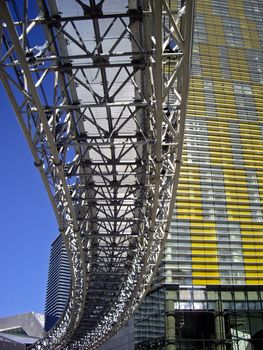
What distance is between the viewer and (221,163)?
48.0 m

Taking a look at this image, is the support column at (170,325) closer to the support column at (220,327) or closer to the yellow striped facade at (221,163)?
the yellow striped facade at (221,163)


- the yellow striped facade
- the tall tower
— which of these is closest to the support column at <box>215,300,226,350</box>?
the tall tower

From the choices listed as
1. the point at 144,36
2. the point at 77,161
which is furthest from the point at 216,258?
the point at 144,36

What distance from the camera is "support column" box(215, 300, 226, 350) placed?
37713 millimetres

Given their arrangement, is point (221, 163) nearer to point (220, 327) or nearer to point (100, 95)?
point (220, 327)

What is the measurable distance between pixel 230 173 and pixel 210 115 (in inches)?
274

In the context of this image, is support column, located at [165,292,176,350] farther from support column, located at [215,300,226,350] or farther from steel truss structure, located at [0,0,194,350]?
steel truss structure, located at [0,0,194,350]

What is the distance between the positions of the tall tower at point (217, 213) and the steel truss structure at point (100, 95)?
14354 millimetres

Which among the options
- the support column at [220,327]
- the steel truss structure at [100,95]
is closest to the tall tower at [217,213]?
the support column at [220,327]

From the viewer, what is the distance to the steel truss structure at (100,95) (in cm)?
1355

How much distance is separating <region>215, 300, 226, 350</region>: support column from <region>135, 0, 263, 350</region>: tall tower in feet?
0.25

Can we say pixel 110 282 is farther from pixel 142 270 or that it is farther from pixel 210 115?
pixel 210 115

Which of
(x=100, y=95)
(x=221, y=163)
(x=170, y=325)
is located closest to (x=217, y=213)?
(x=221, y=163)

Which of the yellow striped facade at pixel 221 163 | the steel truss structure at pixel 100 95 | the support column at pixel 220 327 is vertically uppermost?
the yellow striped facade at pixel 221 163
